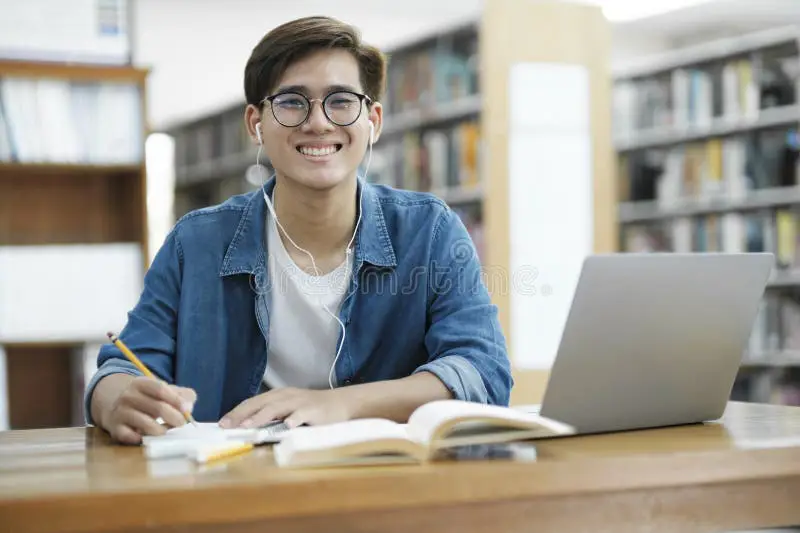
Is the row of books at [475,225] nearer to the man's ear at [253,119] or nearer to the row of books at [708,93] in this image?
the row of books at [708,93]

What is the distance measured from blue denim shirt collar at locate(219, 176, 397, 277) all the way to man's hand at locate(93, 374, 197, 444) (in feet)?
1.44

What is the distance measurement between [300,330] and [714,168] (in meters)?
3.89

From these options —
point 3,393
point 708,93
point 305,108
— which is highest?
point 708,93

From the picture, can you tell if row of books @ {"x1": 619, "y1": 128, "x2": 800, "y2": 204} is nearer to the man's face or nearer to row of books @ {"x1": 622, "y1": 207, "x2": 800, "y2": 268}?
row of books @ {"x1": 622, "y1": 207, "x2": 800, "y2": 268}

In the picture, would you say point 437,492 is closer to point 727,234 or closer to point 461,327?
point 461,327

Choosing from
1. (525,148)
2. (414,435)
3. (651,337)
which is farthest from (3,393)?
(651,337)

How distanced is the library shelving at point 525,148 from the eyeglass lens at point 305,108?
2708 mm

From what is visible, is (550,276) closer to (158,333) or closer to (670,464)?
(158,333)

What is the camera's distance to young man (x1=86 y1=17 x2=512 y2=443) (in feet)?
5.20

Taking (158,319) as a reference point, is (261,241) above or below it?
above

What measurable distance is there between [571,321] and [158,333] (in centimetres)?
77

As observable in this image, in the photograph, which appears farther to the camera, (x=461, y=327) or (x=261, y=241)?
(x=261, y=241)

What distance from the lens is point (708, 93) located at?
201 inches

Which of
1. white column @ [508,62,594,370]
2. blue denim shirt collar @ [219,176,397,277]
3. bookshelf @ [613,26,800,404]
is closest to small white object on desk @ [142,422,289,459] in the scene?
blue denim shirt collar @ [219,176,397,277]
